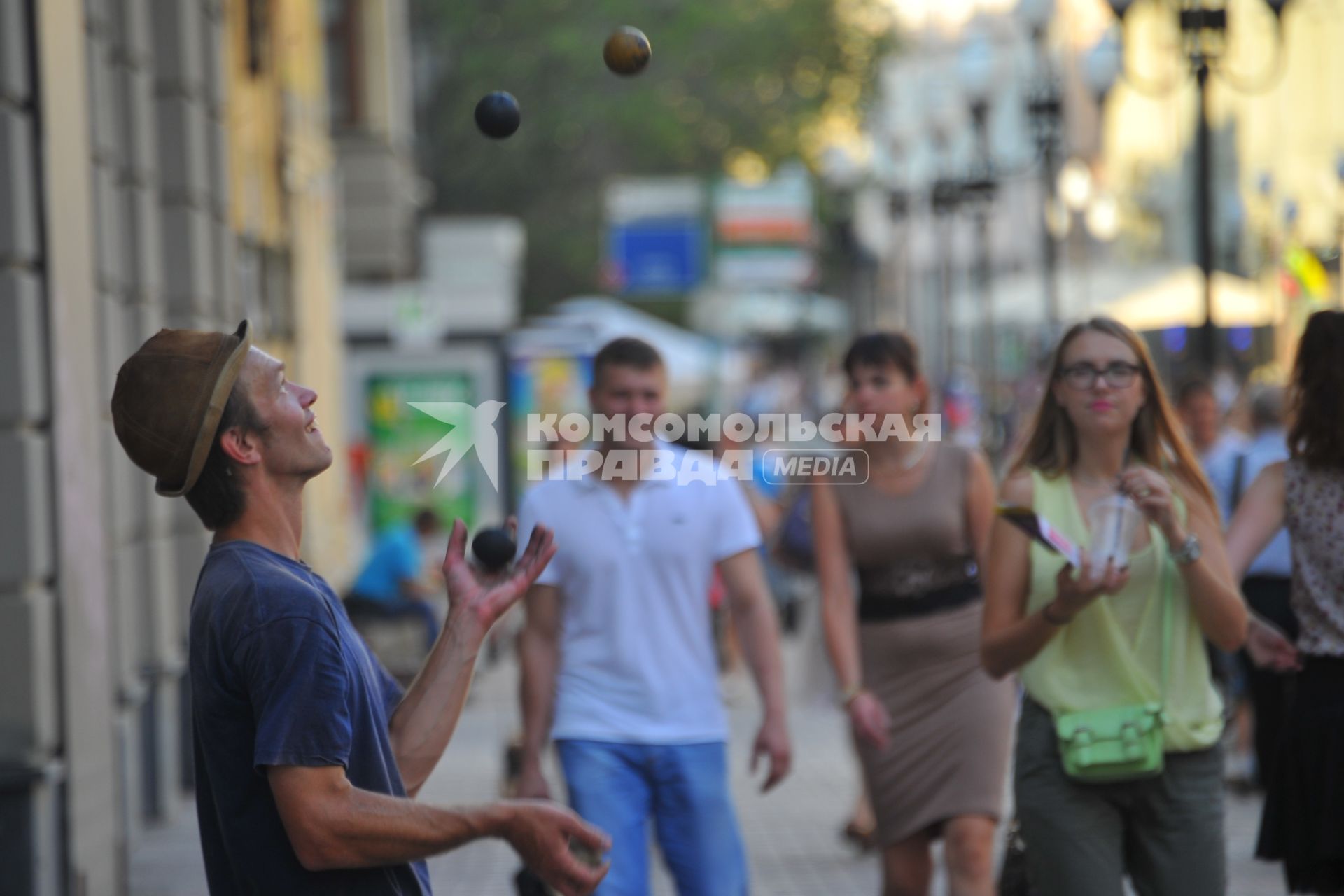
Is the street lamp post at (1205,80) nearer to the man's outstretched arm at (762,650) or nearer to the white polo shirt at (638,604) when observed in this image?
the man's outstretched arm at (762,650)

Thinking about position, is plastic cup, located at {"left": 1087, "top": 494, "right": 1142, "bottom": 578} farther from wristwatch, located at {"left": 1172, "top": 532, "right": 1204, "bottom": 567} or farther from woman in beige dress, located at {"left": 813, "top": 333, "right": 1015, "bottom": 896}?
woman in beige dress, located at {"left": 813, "top": 333, "right": 1015, "bottom": 896}

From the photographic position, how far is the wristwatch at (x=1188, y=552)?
14.2ft

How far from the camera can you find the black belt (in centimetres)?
595

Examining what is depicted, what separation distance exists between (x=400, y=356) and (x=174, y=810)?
9.37m

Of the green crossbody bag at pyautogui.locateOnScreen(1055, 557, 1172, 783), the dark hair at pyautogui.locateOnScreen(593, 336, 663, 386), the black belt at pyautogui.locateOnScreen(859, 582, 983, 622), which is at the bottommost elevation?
the green crossbody bag at pyautogui.locateOnScreen(1055, 557, 1172, 783)

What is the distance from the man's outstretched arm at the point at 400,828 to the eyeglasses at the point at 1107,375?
7.27 ft

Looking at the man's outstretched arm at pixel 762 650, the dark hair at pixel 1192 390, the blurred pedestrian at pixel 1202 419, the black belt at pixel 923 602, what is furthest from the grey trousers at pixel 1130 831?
the dark hair at pixel 1192 390

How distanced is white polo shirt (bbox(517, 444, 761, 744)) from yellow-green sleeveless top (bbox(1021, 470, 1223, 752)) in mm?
1125

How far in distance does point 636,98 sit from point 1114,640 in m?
39.9

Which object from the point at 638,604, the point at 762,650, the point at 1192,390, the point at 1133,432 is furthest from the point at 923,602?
the point at 1192,390

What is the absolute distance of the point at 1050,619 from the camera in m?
4.34

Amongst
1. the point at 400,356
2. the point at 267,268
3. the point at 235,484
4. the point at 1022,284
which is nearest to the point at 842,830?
the point at 235,484

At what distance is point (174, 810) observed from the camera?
9.99 m

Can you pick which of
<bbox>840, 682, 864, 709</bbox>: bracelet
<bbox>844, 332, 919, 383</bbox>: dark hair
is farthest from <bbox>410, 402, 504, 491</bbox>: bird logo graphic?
<bbox>840, 682, 864, 709</bbox>: bracelet
